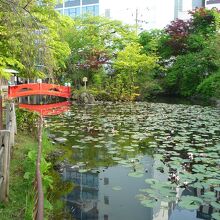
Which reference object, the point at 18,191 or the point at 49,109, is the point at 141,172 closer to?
the point at 18,191

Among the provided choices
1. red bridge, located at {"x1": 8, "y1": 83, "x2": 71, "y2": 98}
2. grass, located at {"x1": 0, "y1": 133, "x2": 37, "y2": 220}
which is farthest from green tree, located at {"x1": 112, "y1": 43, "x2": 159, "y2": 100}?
grass, located at {"x1": 0, "y1": 133, "x2": 37, "y2": 220}

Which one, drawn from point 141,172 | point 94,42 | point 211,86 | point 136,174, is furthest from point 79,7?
point 136,174

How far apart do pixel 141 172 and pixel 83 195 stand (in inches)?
56.8

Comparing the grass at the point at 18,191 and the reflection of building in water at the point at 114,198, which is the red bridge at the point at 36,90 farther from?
the reflection of building in water at the point at 114,198

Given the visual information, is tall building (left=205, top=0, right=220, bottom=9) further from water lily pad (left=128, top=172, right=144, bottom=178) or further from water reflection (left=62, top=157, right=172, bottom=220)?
water lily pad (left=128, top=172, right=144, bottom=178)

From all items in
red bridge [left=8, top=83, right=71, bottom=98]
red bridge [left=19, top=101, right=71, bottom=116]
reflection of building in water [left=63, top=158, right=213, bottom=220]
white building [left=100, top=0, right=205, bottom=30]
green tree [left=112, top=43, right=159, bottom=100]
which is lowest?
reflection of building in water [left=63, top=158, right=213, bottom=220]

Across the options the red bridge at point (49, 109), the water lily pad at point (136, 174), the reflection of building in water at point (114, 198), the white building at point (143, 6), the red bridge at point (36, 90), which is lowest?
the reflection of building in water at point (114, 198)

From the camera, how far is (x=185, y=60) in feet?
94.1

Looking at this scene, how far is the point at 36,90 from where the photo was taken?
24.8m

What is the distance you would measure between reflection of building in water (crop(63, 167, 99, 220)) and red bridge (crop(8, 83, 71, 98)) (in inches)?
662

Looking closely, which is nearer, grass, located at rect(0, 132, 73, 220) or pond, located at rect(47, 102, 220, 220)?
grass, located at rect(0, 132, 73, 220)

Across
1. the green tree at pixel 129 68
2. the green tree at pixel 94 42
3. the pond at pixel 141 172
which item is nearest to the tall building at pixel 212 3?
the green tree at pixel 94 42

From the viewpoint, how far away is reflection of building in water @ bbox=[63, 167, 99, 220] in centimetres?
519

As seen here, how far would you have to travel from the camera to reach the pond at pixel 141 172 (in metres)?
5.20
